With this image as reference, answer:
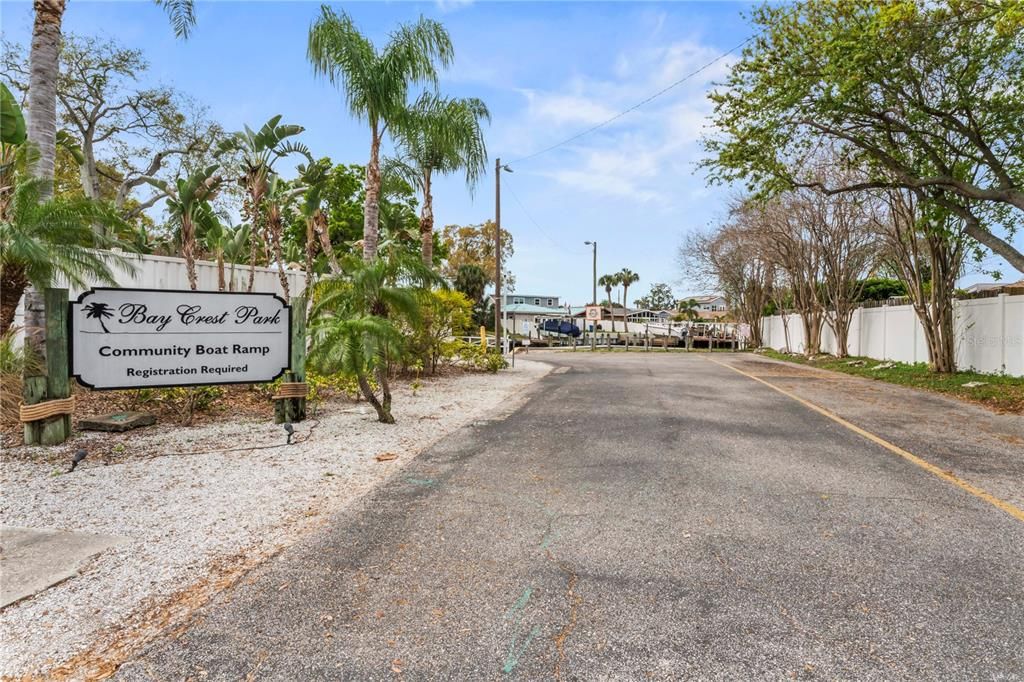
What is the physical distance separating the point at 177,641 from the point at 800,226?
29012mm

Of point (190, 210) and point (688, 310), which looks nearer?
point (190, 210)

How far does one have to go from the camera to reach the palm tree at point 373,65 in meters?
Answer: 12.0

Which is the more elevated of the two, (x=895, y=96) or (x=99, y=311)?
(x=895, y=96)

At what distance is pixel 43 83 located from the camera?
7.79 m

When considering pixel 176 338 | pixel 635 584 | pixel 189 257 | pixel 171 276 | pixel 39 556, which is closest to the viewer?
pixel 635 584

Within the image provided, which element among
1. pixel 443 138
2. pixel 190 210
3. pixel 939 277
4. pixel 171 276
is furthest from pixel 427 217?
pixel 939 277

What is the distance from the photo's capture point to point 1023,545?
3.85 meters

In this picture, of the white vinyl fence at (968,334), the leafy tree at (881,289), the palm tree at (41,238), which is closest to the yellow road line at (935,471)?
the white vinyl fence at (968,334)

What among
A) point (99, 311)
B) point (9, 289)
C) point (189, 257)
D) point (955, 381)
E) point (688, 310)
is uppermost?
point (688, 310)

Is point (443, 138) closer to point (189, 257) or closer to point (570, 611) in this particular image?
point (189, 257)

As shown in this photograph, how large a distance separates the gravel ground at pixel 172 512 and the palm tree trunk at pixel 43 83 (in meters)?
3.90

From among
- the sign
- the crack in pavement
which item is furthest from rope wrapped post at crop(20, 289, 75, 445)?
the crack in pavement

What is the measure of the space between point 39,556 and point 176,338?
13.0 feet

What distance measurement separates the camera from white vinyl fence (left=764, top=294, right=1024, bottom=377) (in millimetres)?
14120
